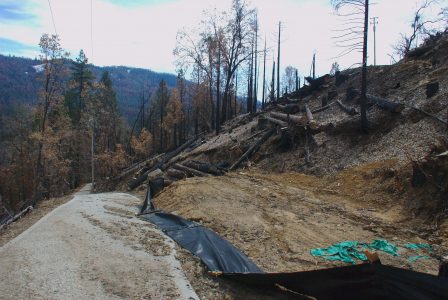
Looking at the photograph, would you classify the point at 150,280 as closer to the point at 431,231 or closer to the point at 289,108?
the point at 431,231

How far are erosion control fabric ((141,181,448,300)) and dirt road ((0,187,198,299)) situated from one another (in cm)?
72

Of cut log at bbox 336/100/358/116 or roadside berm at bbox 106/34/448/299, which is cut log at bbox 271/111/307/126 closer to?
roadside berm at bbox 106/34/448/299

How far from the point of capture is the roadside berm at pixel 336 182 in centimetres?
804

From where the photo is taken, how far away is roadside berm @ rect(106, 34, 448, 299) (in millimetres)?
8039

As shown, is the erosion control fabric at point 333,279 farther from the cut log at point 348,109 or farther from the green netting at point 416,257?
the cut log at point 348,109

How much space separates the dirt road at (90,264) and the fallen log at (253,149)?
9.97 meters

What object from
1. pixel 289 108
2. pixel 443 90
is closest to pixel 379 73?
pixel 289 108

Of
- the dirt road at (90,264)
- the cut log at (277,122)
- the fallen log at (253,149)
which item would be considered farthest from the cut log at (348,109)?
the dirt road at (90,264)

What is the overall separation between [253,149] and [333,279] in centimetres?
1497

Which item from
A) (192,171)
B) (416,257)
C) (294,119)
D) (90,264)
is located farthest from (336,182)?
(90,264)

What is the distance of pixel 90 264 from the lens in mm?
6656

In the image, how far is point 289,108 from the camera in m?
23.6

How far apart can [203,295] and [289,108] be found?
1884 cm

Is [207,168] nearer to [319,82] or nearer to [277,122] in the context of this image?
[277,122]
